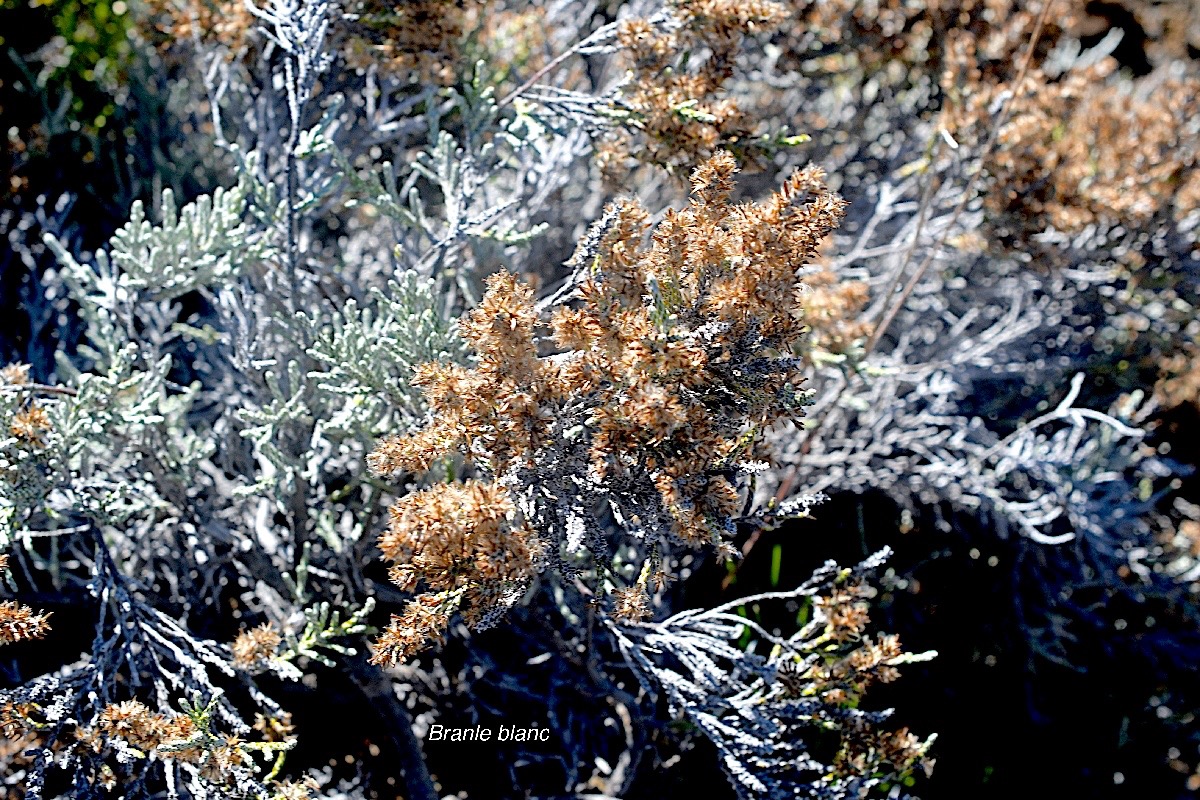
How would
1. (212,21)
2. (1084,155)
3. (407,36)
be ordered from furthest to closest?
(1084,155)
(212,21)
(407,36)

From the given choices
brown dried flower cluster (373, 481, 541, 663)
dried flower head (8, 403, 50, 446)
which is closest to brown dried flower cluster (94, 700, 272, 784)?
brown dried flower cluster (373, 481, 541, 663)

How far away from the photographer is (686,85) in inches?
75.5

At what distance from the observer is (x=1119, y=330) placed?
319cm

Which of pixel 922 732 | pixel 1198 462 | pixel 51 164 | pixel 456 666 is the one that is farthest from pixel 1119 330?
pixel 51 164

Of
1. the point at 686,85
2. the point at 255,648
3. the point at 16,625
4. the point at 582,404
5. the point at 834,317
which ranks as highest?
the point at 686,85

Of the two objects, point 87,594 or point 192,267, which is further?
point 87,594

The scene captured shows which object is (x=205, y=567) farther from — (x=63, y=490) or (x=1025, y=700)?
(x=1025, y=700)

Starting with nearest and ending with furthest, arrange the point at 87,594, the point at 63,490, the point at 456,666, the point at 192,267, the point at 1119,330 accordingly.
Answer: the point at 63,490 → the point at 192,267 → the point at 87,594 → the point at 456,666 → the point at 1119,330

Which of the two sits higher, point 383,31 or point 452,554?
point 383,31

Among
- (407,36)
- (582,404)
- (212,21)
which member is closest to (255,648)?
(582,404)

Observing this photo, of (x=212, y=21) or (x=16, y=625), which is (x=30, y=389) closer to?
(x=16, y=625)

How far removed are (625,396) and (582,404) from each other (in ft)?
0.39

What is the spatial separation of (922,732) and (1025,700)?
38 centimetres

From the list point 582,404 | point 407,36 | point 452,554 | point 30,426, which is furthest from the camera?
point 407,36
